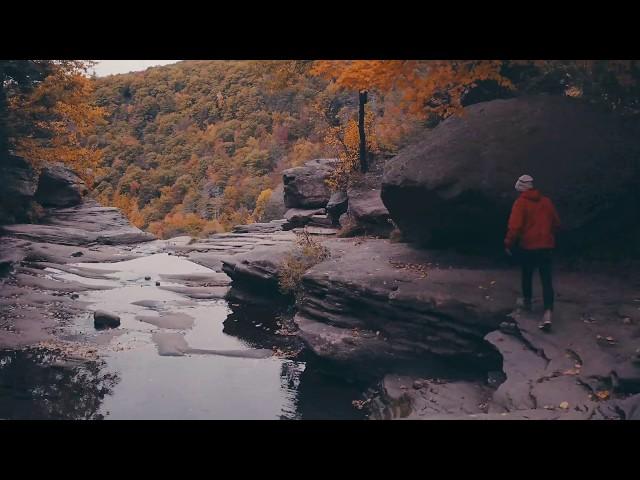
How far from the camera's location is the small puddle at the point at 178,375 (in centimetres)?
986

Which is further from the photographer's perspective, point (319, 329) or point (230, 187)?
point (230, 187)

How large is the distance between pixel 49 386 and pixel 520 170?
9.76 m

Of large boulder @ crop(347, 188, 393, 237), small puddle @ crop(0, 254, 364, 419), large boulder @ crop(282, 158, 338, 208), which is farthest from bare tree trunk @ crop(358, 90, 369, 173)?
small puddle @ crop(0, 254, 364, 419)

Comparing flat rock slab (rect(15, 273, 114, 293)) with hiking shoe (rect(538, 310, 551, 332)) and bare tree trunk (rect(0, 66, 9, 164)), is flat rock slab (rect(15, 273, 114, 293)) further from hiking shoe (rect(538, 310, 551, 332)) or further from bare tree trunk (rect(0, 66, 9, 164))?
hiking shoe (rect(538, 310, 551, 332))

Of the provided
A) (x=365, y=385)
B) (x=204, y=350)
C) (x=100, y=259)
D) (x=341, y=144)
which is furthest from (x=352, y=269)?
(x=100, y=259)

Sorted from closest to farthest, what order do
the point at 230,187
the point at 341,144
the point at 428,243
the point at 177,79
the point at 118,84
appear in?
the point at 428,243 < the point at 341,144 < the point at 230,187 < the point at 177,79 < the point at 118,84

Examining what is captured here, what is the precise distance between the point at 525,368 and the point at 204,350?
7144 mm

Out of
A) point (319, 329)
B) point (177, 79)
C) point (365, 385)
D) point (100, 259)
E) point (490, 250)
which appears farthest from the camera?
point (177, 79)

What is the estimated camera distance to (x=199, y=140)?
56.6 m

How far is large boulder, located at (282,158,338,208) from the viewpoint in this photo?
24.2 m

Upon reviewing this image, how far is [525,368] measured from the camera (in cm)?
835

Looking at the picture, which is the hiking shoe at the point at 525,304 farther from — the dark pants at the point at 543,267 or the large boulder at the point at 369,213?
the large boulder at the point at 369,213
